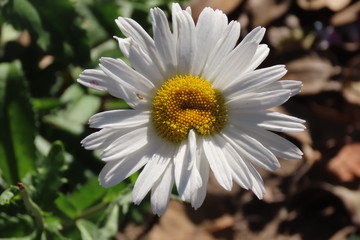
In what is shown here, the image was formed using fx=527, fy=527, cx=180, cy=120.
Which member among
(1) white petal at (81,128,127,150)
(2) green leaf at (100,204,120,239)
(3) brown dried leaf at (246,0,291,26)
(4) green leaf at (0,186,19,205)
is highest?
(1) white petal at (81,128,127,150)

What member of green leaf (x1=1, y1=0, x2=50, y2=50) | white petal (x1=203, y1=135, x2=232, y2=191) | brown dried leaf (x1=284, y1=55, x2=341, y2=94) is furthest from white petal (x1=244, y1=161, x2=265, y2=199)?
brown dried leaf (x1=284, y1=55, x2=341, y2=94)

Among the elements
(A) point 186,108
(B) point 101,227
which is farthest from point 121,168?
(B) point 101,227

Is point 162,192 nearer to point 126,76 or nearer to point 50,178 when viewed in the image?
point 126,76

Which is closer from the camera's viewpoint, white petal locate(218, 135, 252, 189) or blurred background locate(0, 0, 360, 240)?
white petal locate(218, 135, 252, 189)

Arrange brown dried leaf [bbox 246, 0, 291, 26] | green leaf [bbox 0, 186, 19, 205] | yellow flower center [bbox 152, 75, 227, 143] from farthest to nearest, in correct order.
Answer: brown dried leaf [bbox 246, 0, 291, 26], yellow flower center [bbox 152, 75, 227, 143], green leaf [bbox 0, 186, 19, 205]

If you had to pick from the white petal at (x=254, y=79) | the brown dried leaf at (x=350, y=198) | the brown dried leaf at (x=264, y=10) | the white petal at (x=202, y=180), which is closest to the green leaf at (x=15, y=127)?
the white petal at (x=202, y=180)

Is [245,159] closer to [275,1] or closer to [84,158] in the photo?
[84,158]

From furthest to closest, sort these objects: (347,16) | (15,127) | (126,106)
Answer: (347,16) < (126,106) < (15,127)

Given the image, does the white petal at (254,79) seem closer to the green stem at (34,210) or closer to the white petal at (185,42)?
the white petal at (185,42)

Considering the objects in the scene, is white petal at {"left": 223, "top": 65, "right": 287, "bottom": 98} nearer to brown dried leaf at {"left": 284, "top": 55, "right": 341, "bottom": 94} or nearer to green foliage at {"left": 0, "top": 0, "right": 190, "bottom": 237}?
green foliage at {"left": 0, "top": 0, "right": 190, "bottom": 237}

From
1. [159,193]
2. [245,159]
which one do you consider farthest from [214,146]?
[159,193]
